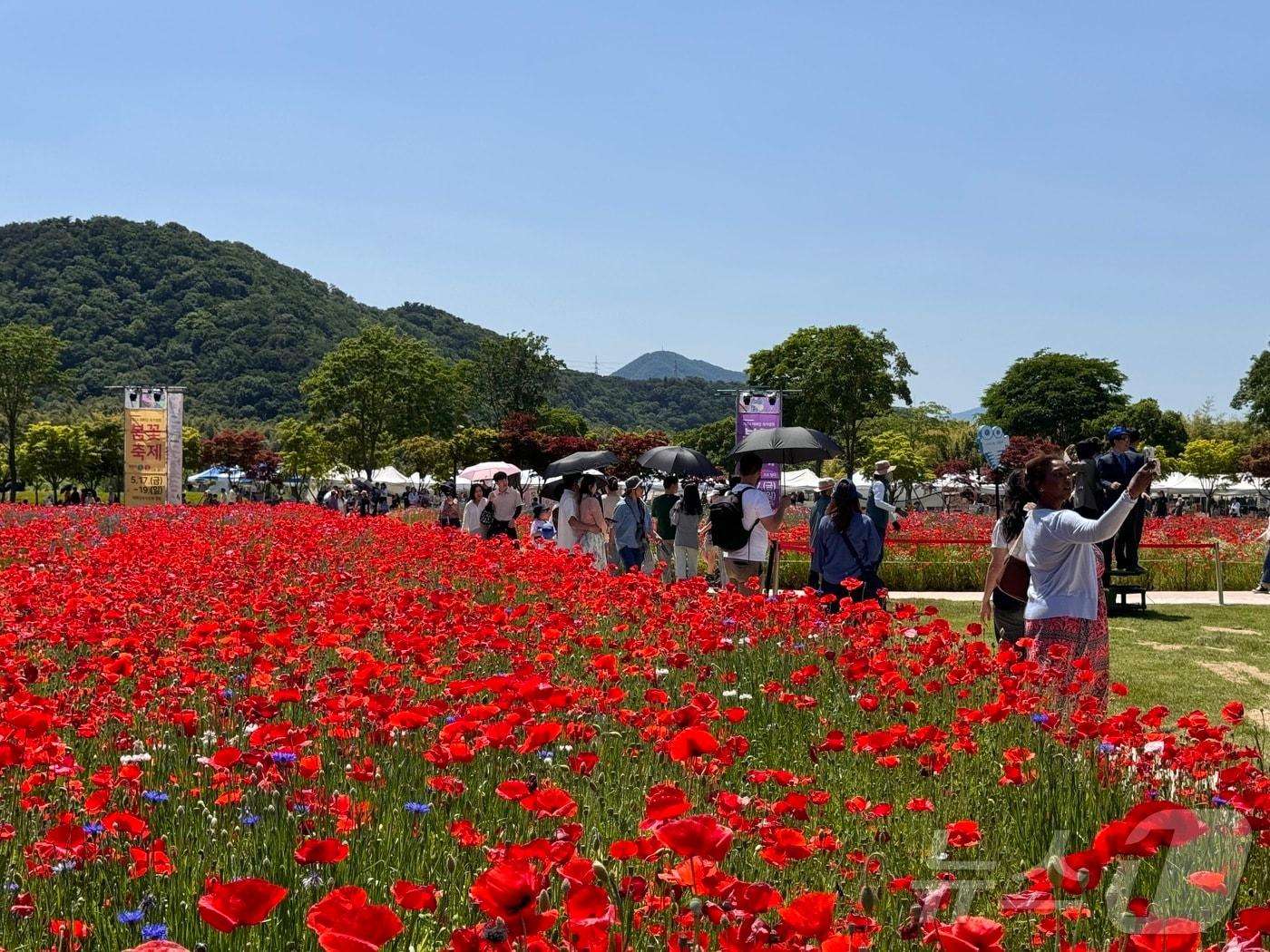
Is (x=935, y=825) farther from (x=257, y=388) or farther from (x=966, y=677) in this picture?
(x=257, y=388)

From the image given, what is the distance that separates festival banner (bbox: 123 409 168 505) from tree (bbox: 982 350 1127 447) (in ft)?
196

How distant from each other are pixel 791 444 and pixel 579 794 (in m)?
13.2

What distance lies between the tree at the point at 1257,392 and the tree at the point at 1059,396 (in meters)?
8.26

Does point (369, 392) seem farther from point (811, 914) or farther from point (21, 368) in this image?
point (811, 914)

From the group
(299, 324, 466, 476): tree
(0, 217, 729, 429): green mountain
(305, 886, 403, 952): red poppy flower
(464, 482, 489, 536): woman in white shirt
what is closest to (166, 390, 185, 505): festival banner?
(464, 482, 489, 536): woman in white shirt

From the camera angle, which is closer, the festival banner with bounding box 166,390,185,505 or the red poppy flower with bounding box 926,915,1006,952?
the red poppy flower with bounding box 926,915,1006,952

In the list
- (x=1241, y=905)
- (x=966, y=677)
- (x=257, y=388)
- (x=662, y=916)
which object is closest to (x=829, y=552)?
(x=966, y=677)

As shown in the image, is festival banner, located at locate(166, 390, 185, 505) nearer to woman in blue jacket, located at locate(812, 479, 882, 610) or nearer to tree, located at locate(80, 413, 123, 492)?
woman in blue jacket, located at locate(812, 479, 882, 610)

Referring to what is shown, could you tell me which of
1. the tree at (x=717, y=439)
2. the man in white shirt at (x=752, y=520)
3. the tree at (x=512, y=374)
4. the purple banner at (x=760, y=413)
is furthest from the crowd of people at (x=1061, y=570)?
the tree at (x=512, y=374)

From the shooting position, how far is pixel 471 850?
3348 mm

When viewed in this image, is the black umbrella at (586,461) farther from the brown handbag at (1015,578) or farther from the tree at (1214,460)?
the tree at (1214,460)

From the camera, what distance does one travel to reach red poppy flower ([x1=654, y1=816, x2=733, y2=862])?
6.36 ft

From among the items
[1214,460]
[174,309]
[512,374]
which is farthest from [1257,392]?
[174,309]

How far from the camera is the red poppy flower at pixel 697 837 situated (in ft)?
6.36
